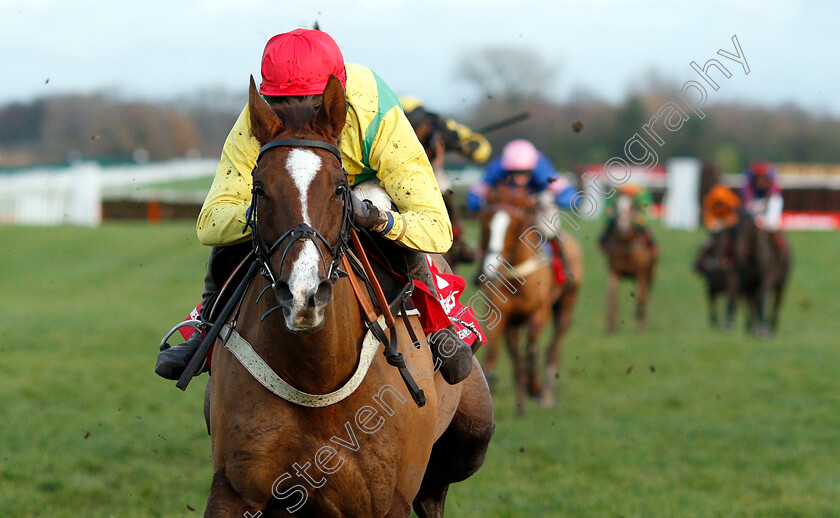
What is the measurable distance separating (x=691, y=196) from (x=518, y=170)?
66.3 ft

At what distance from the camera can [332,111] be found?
119 inches

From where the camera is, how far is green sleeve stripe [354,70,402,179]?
3.54 meters

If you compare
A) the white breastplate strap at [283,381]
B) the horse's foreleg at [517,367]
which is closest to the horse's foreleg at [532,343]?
the horse's foreleg at [517,367]

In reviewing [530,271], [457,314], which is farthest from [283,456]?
[530,271]

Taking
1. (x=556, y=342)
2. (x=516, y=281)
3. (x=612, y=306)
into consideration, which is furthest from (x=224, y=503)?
(x=612, y=306)

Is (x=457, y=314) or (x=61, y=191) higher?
(x=457, y=314)

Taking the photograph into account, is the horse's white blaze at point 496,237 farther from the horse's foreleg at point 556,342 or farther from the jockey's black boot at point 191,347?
the jockey's black boot at point 191,347

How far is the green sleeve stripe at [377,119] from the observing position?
139 inches

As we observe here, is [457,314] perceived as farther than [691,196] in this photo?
No

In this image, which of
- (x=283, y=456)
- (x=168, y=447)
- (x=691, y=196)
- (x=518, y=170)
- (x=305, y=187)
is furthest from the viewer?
(x=691, y=196)

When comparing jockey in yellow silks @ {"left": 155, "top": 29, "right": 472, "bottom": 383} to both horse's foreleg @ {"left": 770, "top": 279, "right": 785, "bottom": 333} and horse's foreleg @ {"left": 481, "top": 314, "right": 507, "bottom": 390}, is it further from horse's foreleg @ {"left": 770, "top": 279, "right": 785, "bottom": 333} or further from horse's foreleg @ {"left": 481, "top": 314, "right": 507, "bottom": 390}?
horse's foreleg @ {"left": 770, "top": 279, "right": 785, "bottom": 333}

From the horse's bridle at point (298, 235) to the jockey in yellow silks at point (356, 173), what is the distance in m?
0.12

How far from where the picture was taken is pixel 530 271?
9273 millimetres

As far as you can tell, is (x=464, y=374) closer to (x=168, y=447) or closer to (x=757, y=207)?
(x=168, y=447)
